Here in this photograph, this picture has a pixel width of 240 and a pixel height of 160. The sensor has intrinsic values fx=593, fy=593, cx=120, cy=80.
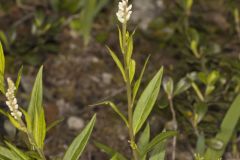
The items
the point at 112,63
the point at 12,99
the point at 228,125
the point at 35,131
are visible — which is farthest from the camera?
the point at 112,63

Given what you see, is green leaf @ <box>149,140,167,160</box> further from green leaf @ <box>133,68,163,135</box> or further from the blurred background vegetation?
the blurred background vegetation

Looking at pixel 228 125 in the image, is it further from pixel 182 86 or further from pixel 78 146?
pixel 78 146

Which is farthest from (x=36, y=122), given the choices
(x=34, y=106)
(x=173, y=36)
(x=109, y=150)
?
(x=173, y=36)

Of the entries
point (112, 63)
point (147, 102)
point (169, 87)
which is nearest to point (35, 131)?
point (147, 102)

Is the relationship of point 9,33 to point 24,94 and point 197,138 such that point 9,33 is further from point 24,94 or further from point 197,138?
point 197,138

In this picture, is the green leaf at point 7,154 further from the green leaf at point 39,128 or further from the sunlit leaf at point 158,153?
the sunlit leaf at point 158,153

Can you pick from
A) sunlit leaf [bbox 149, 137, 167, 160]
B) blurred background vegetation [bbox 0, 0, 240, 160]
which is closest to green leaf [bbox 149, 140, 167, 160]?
sunlit leaf [bbox 149, 137, 167, 160]

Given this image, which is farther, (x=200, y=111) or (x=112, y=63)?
(x=112, y=63)
